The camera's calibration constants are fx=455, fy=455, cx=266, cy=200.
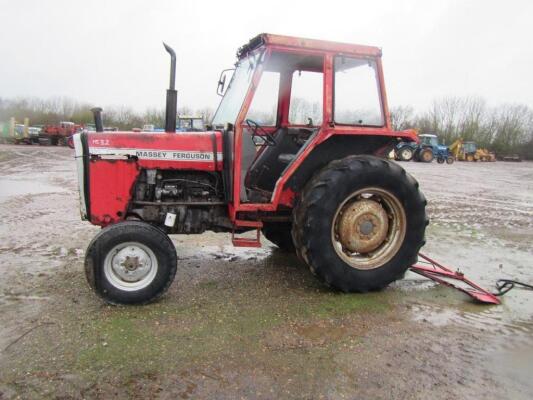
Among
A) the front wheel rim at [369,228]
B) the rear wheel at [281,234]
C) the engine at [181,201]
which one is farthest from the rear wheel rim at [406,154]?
the engine at [181,201]

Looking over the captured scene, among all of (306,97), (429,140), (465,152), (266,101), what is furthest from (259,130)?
(465,152)

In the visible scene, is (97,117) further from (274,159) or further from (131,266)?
(274,159)

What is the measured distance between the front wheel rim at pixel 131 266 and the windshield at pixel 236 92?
4.83 ft

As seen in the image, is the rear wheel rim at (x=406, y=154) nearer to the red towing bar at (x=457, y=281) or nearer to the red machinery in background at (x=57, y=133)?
the red machinery in background at (x=57, y=133)

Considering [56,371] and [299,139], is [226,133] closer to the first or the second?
[299,139]

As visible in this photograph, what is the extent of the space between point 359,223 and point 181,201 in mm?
1736

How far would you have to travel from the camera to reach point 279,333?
139 inches

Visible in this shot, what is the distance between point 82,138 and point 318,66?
2440 millimetres

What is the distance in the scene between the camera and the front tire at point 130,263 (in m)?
3.81

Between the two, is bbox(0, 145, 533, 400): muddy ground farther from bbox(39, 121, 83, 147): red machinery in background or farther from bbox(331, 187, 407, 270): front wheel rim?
bbox(39, 121, 83, 147): red machinery in background

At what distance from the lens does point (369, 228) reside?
4.44m

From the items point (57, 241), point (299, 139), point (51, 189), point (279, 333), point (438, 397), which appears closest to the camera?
point (438, 397)

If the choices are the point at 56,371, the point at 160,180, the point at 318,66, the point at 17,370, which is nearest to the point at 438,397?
the point at 56,371

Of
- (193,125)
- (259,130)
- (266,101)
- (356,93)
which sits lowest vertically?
(259,130)
